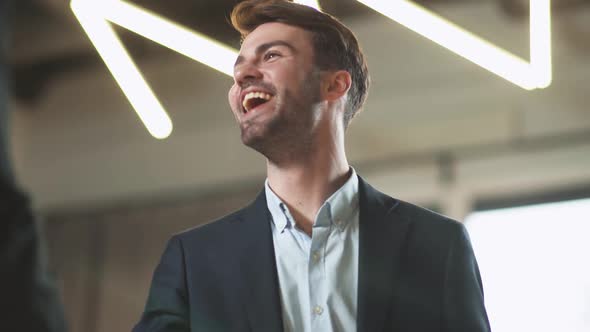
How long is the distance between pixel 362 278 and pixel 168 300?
381mm

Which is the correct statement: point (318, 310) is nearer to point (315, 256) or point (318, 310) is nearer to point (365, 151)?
point (315, 256)

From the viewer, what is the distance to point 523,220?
215 inches

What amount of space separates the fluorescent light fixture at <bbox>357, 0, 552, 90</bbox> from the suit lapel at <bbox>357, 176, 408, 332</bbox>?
80cm

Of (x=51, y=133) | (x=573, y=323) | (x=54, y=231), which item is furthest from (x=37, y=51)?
(x=573, y=323)

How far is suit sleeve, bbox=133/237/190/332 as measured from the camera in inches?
68.1

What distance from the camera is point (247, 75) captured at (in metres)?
1.96

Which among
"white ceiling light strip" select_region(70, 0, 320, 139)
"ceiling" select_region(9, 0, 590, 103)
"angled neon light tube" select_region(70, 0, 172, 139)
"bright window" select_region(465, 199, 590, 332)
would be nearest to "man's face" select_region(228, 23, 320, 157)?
"white ceiling light strip" select_region(70, 0, 320, 139)

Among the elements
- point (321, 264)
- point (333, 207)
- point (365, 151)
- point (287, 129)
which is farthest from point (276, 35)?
point (365, 151)

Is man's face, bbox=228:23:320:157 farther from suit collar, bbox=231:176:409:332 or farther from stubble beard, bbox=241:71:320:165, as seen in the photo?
suit collar, bbox=231:176:409:332

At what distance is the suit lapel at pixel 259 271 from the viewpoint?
1.75 m

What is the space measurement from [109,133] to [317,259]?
5.18 metres

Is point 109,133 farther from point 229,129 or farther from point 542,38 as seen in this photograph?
point 542,38

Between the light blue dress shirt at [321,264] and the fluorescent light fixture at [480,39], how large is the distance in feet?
2.80

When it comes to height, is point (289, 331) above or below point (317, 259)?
below
